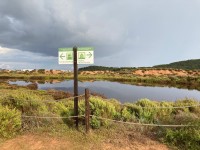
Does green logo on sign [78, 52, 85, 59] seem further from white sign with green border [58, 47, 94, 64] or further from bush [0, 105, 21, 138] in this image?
bush [0, 105, 21, 138]

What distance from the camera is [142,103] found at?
1283 cm

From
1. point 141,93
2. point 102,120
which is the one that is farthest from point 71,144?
point 141,93

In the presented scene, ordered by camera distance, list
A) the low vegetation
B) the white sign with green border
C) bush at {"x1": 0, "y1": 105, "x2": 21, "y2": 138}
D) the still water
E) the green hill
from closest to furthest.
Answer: the low vegetation → bush at {"x1": 0, "y1": 105, "x2": 21, "y2": 138} → the white sign with green border → the still water → the green hill

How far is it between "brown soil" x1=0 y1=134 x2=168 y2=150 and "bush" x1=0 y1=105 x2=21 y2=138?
1.01 ft

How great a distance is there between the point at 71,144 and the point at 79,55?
289cm

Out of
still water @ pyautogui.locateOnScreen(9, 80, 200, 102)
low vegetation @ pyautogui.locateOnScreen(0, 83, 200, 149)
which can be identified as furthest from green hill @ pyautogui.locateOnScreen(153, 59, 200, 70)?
low vegetation @ pyautogui.locateOnScreen(0, 83, 200, 149)

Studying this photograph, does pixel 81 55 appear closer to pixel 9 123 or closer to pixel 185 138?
pixel 9 123

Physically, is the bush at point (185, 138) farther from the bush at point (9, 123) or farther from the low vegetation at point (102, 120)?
the bush at point (9, 123)

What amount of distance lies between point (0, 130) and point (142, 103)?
6.79 metres

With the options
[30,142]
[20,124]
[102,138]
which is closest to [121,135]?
[102,138]

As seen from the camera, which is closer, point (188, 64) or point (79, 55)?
point (79, 55)

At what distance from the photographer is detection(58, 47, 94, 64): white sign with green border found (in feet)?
28.9

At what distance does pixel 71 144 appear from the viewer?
796 cm

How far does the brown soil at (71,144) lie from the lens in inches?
307
